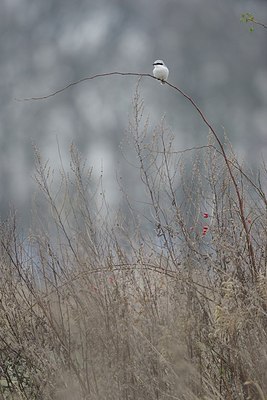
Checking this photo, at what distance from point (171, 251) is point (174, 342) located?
985 millimetres

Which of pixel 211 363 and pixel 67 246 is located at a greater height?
pixel 67 246

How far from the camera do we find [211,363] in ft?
12.4

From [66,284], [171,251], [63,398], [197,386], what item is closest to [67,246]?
[66,284]

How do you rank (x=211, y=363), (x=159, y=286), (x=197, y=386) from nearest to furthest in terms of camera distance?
1. (x=197, y=386)
2. (x=211, y=363)
3. (x=159, y=286)

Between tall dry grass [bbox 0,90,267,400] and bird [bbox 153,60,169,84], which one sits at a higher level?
bird [bbox 153,60,169,84]

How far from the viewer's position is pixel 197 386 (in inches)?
137

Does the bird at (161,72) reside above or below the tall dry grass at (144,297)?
above

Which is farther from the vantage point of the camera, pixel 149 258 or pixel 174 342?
pixel 149 258

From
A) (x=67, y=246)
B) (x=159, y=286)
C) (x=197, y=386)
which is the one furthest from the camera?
(x=67, y=246)

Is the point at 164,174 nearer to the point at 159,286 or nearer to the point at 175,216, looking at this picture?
the point at 175,216

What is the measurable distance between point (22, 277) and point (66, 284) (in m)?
0.64

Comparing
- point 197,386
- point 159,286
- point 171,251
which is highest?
point 171,251

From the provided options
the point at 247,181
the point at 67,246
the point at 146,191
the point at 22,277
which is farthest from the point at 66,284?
the point at 247,181

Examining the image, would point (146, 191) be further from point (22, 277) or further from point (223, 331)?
point (223, 331)
